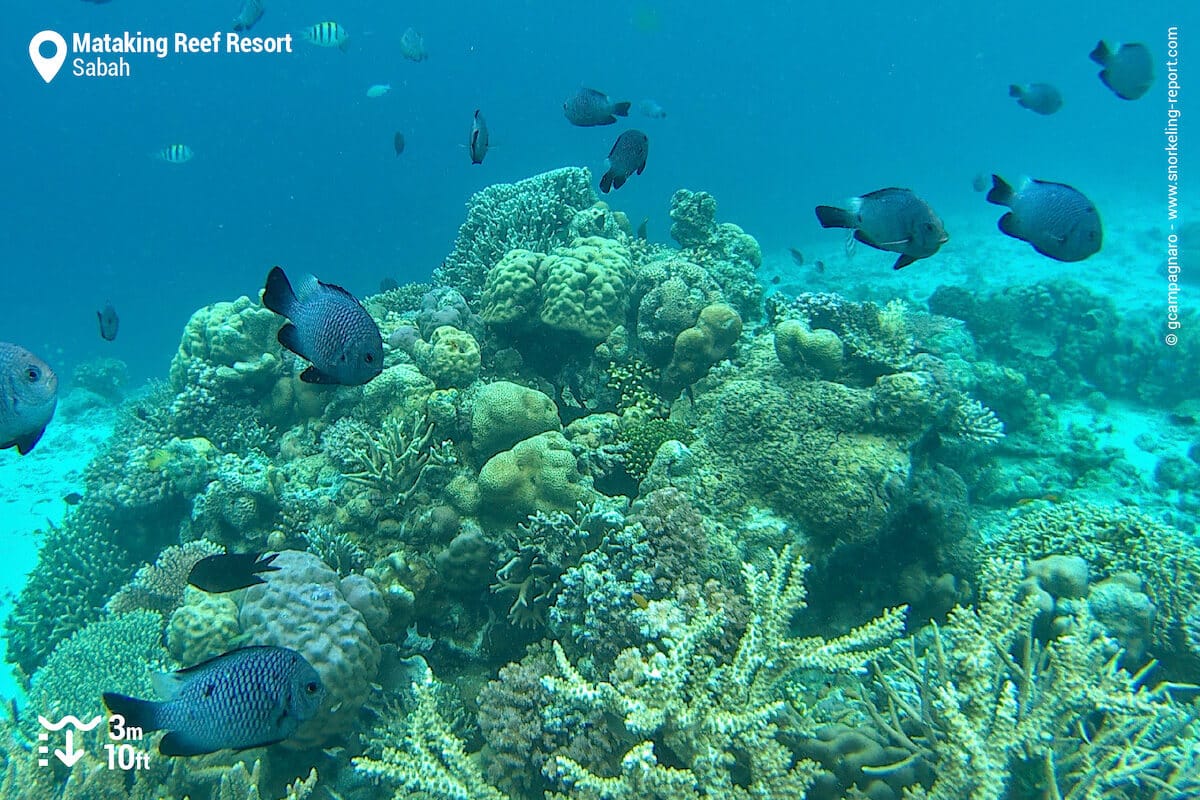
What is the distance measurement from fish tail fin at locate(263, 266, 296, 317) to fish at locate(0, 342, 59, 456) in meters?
1.00

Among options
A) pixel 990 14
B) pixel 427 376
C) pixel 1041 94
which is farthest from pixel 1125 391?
pixel 990 14

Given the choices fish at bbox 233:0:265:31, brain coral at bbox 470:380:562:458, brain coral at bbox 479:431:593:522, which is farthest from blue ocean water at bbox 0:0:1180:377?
brain coral at bbox 479:431:593:522

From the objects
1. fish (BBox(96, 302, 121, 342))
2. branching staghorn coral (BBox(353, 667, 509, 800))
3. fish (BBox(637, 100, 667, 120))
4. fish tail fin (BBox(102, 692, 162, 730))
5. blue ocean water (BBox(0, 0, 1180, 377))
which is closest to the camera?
fish tail fin (BBox(102, 692, 162, 730))

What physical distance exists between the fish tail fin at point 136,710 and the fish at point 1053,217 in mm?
Result: 4729

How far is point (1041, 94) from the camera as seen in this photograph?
28.5 feet

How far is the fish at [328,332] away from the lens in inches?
94.2

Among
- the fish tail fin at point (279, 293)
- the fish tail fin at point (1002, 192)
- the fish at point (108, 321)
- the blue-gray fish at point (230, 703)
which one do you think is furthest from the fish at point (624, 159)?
the fish at point (108, 321)

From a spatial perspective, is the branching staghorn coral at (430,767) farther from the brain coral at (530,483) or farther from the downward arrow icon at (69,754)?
the downward arrow icon at (69,754)

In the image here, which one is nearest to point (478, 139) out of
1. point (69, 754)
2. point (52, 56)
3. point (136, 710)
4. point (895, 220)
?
point (895, 220)

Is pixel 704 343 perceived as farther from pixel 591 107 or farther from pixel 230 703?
pixel 230 703

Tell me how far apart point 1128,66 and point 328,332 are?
7.92m

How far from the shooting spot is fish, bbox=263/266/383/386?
239cm

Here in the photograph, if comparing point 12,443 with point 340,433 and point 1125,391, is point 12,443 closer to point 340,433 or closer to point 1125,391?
point 340,433

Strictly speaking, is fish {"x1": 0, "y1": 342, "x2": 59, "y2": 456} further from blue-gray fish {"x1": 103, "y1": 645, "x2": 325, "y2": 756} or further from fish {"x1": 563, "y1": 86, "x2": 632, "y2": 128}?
fish {"x1": 563, "y1": 86, "x2": 632, "y2": 128}
